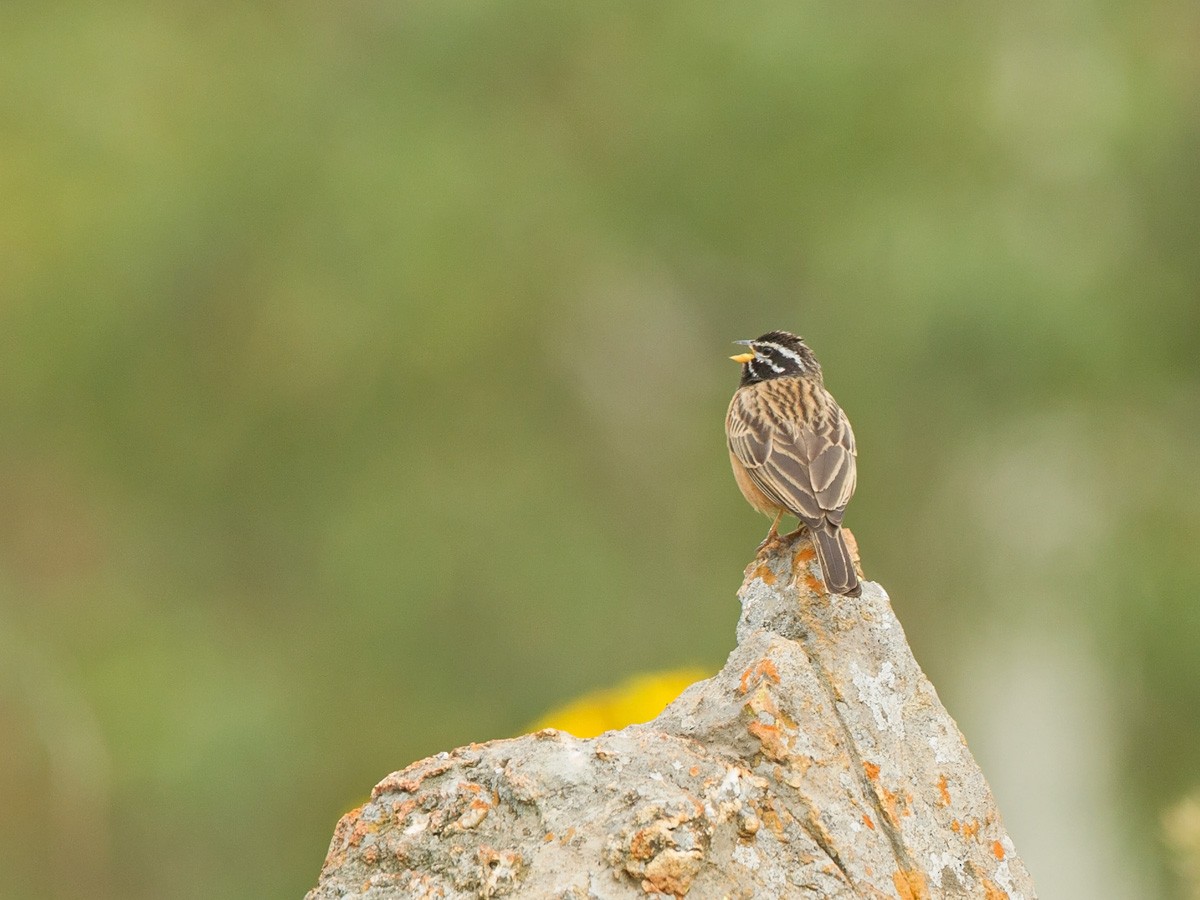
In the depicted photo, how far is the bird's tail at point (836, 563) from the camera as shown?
563 cm

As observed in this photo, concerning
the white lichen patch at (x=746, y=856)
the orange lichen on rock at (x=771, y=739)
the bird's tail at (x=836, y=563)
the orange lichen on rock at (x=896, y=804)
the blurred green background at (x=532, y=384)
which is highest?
the blurred green background at (x=532, y=384)

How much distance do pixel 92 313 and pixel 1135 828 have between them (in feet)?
38.4

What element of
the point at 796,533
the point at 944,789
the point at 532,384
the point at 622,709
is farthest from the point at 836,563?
the point at 532,384

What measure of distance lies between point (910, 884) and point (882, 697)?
0.59 meters

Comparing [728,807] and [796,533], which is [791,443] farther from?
[728,807]

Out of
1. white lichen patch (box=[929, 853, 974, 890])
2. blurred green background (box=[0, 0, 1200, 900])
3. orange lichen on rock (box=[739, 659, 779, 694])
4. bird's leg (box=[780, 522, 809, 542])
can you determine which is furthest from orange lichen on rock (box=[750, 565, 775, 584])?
blurred green background (box=[0, 0, 1200, 900])

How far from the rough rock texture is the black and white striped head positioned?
11.7ft

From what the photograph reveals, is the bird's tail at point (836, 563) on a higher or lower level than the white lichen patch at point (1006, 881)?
higher

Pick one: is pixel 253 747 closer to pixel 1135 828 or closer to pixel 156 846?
pixel 156 846

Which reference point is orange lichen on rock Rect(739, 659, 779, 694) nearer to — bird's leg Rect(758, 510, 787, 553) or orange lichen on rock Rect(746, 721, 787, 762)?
orange lichen on rock Rect(746, 721, 787, 762)

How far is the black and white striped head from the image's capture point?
8.86 m

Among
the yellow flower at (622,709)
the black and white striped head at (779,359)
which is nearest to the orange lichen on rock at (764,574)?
the yellow flower at (622,709)

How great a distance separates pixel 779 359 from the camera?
Answer: 8875 millimetres

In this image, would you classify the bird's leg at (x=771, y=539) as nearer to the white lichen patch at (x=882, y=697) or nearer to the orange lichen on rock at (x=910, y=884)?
the white lichen patch at (x=882, y=697)
